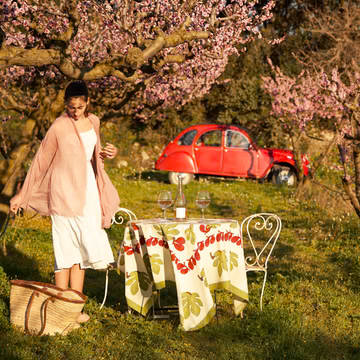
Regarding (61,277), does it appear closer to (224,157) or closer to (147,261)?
(147,261)

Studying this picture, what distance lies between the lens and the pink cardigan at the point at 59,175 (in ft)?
19.3

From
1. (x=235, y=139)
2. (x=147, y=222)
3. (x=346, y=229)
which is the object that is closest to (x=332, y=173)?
(x=235, y=139)

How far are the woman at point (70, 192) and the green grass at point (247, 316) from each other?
1.99 feet

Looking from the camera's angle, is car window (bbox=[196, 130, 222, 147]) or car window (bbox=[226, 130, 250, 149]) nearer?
car window (bbox=[226, 130, 250, 149])

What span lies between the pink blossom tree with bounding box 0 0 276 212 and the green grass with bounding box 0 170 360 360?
2039 millimetres

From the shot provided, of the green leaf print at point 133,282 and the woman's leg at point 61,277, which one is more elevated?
the woman's leg at point 61,277

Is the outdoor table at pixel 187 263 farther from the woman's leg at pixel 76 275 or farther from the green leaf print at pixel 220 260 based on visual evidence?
the woman's leg at pixel 76 275

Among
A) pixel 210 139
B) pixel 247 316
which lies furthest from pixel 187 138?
pixel 247 316

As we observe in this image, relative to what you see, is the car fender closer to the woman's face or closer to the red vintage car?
the red vintage car

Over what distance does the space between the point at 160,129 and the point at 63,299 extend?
19.2m

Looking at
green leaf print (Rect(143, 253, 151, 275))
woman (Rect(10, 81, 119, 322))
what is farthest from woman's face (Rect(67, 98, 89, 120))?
green leaf print (Rect(143, 253, 151, 275))

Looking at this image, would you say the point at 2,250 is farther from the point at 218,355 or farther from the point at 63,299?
the point at 218,355

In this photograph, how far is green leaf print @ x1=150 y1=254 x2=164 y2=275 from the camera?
6230 millimetres

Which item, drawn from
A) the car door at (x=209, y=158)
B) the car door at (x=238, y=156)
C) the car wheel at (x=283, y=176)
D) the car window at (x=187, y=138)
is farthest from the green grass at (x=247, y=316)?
the car window at (x=187, y=138)
